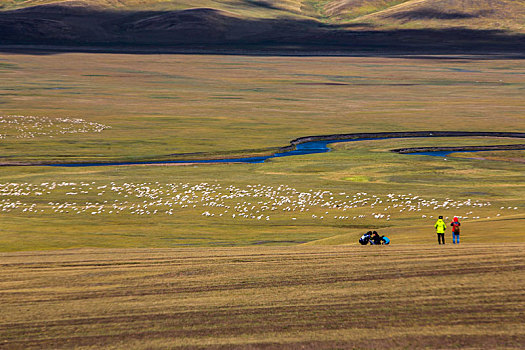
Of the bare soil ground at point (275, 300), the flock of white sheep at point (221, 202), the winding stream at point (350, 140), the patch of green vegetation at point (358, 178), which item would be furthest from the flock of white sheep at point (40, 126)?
the bare soil ground at point (275, 300)

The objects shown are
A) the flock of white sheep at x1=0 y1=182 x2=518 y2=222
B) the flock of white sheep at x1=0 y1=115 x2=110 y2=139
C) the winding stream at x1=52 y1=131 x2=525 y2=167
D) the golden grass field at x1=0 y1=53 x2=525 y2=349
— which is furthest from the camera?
the flock of white sheep at x1=0 y1=115 x2=110 y2=139

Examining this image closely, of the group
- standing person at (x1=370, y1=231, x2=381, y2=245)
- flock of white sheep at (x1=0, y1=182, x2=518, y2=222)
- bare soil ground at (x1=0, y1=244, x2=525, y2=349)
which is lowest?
flock of white sheep at (x1=0, y1=182, x2=518, y2=222)

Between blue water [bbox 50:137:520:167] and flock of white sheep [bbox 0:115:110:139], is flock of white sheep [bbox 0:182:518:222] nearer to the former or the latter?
blue water [bbox 50:137:520:167]

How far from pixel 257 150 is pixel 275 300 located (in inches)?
2750

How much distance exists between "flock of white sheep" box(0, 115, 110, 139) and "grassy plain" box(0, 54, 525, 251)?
3.32 metres

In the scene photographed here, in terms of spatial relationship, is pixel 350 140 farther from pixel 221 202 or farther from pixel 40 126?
pixel 40 126

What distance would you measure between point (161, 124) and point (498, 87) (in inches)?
4290

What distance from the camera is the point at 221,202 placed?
58.1 m

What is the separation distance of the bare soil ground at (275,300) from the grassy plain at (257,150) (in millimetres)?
8750

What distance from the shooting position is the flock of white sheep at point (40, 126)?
334ft

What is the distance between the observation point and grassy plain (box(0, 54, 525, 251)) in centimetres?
4575

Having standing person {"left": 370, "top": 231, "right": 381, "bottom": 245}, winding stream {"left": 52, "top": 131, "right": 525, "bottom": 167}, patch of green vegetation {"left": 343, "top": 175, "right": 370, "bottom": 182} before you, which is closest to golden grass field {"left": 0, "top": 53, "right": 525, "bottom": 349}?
patch of green vegetation {"left": 343, "top": 175, "right": 370, "bottom": 182}

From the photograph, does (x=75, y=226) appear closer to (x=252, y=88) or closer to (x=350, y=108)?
(x=350, y=108)

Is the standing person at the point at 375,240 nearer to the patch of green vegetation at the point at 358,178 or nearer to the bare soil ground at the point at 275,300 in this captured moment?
the bare soil ground at the point at 275,300
